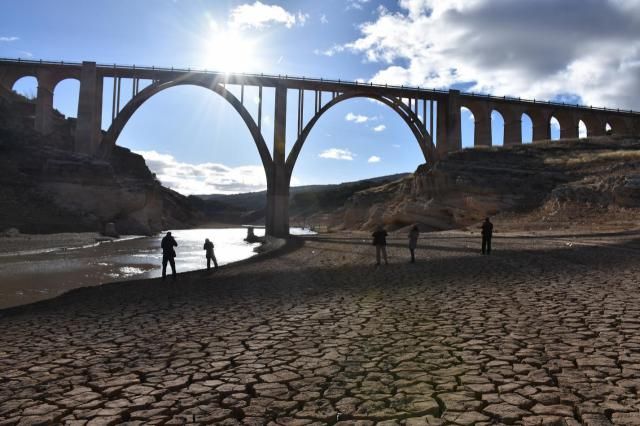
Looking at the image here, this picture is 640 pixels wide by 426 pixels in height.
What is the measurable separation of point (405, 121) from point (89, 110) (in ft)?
112

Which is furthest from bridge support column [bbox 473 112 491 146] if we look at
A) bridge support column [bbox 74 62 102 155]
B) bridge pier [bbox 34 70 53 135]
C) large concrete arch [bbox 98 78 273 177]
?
bridge pier [bbox 34 70 53 135]

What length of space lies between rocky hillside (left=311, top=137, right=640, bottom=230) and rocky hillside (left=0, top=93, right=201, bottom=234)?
27239 mm

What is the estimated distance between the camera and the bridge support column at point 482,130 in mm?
51125

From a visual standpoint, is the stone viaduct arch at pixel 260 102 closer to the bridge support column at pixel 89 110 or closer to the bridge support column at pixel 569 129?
the bridge support column at pixel 89 110

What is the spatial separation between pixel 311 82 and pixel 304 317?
42.3m

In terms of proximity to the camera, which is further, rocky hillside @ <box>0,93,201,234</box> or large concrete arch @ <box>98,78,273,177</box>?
large concrete arch @ <box>98,78,273,177</box>

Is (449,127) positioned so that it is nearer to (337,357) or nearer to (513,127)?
(513,127)

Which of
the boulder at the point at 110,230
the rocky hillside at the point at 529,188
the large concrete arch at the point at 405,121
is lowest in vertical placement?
the boulder at the point at 110,230

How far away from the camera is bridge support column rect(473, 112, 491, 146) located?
168 feet

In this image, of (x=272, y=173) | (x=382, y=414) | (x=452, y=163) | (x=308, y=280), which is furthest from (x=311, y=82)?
(x=382, y=414)

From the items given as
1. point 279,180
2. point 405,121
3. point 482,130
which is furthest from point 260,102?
point 482,130

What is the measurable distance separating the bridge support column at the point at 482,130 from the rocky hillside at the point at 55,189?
40624mm

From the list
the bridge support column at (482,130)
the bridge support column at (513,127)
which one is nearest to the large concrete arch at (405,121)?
the bridge support column at (482,130)

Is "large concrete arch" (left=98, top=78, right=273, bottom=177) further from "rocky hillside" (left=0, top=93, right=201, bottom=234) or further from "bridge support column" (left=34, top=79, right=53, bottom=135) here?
"bridge support column" (left=34, top=79, right=53, bottom=135)
